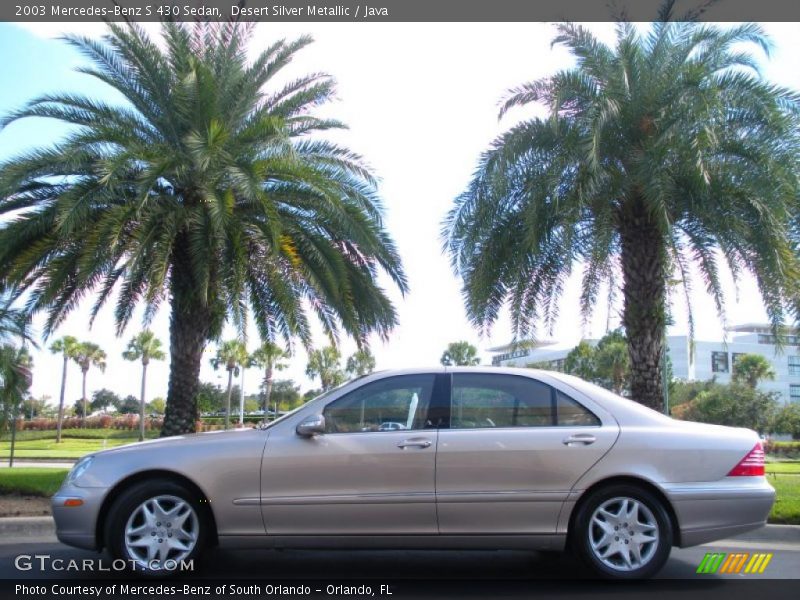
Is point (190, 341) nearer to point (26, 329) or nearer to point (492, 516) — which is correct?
point (26, 329)

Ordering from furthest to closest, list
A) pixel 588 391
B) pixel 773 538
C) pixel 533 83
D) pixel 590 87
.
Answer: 1. pixel 533 83
2. pixel 590 87
3. pixel 773 538
4. pixel 588 391

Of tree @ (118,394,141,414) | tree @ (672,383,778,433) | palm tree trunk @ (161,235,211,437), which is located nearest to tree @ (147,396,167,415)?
tree @ (118,394,141,414)

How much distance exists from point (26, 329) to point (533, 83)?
8586 millimetres

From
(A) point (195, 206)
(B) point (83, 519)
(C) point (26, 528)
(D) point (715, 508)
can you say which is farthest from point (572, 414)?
(A) point (195, 206)

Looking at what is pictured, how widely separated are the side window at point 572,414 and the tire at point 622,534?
510mm

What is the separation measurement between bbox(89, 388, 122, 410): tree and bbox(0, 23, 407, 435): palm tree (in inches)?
4020

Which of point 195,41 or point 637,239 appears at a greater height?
point 195,41

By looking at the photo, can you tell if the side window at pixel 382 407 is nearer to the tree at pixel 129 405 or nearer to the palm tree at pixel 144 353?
the palm tree at pixel 144 353

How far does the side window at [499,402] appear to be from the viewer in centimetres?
589

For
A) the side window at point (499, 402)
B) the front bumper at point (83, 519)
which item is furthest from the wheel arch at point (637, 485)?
the front bumper at point (83, 519)

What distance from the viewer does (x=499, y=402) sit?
5.96 meters

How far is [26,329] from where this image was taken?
1168cm

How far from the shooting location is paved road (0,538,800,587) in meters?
5.88

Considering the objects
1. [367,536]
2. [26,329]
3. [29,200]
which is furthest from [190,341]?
[367,536]
